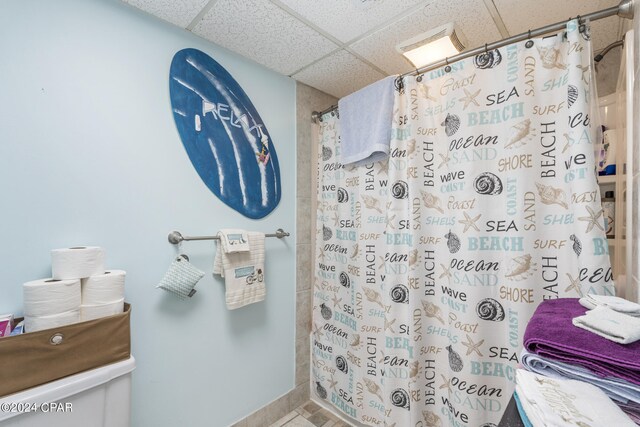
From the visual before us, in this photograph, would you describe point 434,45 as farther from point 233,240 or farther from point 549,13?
point 233,240

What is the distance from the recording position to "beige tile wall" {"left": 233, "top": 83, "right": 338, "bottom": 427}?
65.6 inches

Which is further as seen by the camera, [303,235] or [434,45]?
[303,235]

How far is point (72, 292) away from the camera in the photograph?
0.78 meters

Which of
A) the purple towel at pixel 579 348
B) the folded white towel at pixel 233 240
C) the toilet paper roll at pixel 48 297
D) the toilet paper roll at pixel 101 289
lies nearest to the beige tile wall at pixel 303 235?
the folded white towel at pixel 233 240

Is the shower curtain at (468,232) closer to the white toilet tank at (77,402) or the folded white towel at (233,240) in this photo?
the folded white towel at (233,240)

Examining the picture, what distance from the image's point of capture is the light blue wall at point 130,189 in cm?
85

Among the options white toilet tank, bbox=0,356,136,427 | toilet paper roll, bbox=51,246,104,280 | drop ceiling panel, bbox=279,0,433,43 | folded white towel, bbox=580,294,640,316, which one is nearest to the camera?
folded white towel, bbox=580,294,640,316

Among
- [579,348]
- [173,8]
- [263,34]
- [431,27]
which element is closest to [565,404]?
[579,348]

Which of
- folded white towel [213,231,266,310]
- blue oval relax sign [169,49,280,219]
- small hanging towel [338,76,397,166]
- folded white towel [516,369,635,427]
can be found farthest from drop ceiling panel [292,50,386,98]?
folded white towel [516,369,635,427]

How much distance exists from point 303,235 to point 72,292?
1114mm

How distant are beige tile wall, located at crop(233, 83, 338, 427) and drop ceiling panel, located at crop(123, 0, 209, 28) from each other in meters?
0.69

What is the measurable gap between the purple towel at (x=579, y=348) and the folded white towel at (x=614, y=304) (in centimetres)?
6

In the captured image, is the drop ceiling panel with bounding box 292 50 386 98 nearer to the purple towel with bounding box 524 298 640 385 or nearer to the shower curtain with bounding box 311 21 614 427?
the shower curtain with bounding box 311 21 614 427

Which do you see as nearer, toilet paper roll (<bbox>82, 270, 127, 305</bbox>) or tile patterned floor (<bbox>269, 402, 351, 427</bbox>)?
toilet paper roll (<bbox>82, 270, 127, 305</bbox>)
